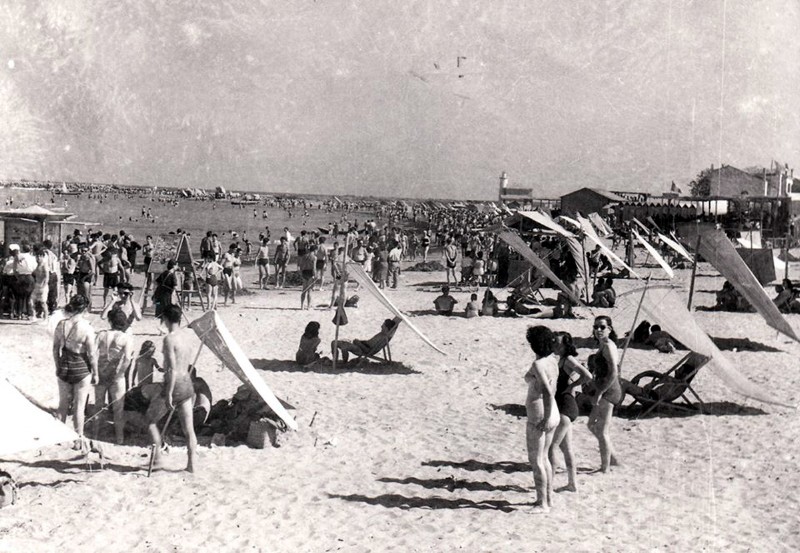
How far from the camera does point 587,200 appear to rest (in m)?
51.9

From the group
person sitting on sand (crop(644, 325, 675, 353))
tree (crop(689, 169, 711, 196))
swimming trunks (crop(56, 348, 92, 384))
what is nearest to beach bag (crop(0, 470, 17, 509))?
swimming trunks (crop(56, 348, 92, 384))

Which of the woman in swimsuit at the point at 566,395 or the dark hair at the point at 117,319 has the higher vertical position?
the dark hair at the point at 117,319

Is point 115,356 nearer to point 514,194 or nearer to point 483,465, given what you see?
point 483,465

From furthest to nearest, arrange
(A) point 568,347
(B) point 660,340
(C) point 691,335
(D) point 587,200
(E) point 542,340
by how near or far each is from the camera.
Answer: (D) point 587,200 → (B) point 660,340 → (C) point 691,335 → (A) point 568,347 → (E) point 542,340

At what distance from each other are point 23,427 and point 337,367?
19.1 feet

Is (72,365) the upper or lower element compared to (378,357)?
upper

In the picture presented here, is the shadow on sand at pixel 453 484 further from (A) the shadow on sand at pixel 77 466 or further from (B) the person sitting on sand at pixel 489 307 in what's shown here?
(B) the person sitting on sand at pixel 489 307

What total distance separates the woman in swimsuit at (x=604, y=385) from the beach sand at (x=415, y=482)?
405mm

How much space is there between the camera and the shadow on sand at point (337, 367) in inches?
427

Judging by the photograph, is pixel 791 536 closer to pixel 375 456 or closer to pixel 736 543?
pixel 736 543

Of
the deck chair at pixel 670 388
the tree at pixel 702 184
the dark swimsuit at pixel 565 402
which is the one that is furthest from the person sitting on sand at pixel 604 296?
the tree at pixel 702 184

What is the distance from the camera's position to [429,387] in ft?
33.1

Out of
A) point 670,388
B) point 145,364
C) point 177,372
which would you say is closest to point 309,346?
point 145,364

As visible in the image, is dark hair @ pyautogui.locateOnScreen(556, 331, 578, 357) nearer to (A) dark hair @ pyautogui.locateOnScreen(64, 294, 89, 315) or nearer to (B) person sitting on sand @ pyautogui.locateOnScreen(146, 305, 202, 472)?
(B) person sitting on sand @ pyautogui.locateOnScreen(146, 305, 202, 472)
